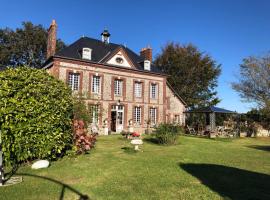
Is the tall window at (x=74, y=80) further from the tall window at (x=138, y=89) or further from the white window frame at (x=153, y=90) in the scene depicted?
the white window frame at (x=153, y=90)

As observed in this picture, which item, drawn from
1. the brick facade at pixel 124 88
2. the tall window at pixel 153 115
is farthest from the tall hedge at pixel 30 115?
the tall window at pixel 153 115

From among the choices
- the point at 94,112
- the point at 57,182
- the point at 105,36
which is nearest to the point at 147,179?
the point at 57,182

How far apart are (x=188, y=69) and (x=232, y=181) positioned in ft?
89.7

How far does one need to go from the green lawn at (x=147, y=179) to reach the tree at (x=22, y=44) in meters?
29.5

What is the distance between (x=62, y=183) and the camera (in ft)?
19.8

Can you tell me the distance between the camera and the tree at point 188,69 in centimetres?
3262

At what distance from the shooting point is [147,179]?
6465mm

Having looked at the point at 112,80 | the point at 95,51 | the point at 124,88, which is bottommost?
the point at 124,88

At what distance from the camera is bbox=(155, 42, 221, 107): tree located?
32625mm

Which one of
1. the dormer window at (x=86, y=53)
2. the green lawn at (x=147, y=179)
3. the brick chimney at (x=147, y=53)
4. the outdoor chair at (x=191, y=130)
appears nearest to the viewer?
the green lawn at (x=147, y=179)

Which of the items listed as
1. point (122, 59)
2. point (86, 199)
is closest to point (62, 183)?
point (86, 199)

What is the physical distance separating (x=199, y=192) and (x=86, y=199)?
2.47 metres

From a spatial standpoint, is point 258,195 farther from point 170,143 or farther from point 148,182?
point 170,143

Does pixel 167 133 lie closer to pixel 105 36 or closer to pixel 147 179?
pixel 147 179
